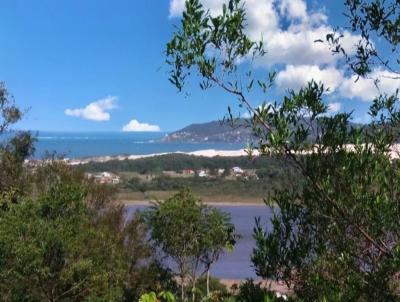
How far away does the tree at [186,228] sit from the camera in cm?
2278

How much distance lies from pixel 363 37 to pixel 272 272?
5.26ft

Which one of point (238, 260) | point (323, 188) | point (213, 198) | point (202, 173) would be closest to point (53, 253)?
point (323, 188)

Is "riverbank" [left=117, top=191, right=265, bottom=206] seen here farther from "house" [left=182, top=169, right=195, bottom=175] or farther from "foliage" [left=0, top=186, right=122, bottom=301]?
"foliage" [left=0, top=186, right=122, bottom=301]

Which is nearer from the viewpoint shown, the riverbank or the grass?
the riverbank

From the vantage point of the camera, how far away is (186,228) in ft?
75.0

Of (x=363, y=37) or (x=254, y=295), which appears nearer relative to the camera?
(x=363, y=37)

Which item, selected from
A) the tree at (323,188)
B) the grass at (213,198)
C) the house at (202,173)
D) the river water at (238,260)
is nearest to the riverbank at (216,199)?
the grass at (213,198)

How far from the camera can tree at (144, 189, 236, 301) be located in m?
22.8

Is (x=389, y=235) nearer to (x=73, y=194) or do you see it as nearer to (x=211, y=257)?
(x=73, y=194)

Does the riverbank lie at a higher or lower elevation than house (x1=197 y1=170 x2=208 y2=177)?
lower

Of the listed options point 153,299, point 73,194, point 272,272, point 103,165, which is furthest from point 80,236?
point 103,165

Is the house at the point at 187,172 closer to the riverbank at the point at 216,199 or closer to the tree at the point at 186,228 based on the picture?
the riverbank at the point at 216,199

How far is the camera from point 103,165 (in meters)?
88.1

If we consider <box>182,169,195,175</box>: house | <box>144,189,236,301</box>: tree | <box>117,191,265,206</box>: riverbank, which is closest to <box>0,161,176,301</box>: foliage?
<box>144,189,236,301</box>: tree
